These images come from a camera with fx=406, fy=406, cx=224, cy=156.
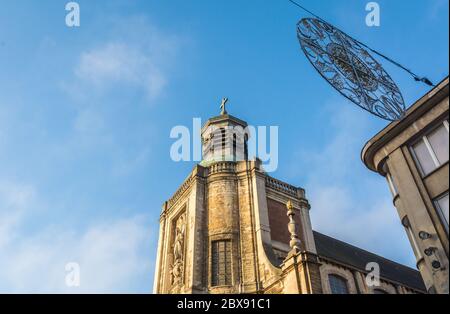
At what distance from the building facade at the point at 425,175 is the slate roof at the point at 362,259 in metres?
15.0

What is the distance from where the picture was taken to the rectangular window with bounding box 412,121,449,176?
1131cm

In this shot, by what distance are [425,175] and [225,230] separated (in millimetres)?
11993

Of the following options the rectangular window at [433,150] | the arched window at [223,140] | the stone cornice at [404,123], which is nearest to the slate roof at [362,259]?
the arched window at [223,140]

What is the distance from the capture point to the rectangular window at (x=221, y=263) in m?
20.2

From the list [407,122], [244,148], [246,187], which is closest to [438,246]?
[407,122]

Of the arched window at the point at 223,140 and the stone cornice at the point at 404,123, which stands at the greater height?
the arched window at the point at 223,140

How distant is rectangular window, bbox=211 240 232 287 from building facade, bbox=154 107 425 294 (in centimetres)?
5

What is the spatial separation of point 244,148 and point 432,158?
1786cm

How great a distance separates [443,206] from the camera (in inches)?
432

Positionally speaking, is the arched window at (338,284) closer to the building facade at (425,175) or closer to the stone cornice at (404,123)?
the building facade at (425,175)

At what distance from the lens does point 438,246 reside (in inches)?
425

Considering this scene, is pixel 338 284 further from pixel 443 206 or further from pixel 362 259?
pixel 362 259

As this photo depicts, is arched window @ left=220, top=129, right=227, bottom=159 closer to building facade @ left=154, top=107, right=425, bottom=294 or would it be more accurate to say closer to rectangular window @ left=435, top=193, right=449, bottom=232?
building facade @ left=154, top=107, right=425, bottom=294

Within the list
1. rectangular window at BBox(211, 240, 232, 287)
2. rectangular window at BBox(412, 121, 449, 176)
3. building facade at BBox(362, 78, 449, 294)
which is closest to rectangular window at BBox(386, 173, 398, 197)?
building facade at BBox(362, 78, 449, 294)
